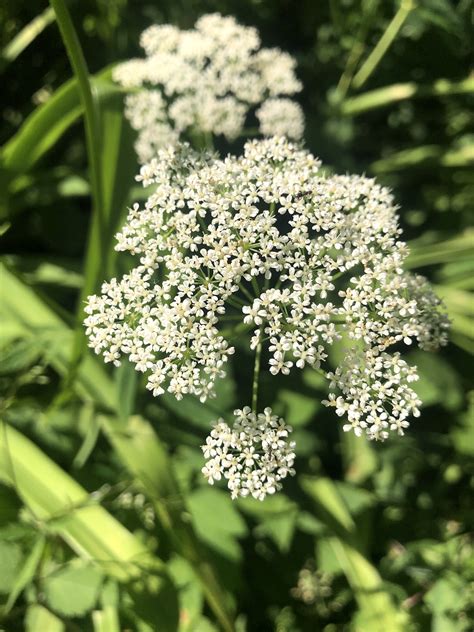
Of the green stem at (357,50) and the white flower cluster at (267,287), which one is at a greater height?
the green stem at (357,50)

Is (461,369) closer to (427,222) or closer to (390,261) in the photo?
(427,222)

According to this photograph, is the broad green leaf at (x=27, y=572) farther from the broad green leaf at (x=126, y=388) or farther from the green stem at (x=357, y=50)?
the green stem at (x=357, y=50)

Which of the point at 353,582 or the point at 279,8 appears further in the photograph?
the point at 279,8

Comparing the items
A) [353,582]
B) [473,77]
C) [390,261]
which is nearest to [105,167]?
[390,261]

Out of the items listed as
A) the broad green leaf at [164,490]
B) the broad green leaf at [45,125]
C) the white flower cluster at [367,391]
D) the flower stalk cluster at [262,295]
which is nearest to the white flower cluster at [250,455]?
the flower stalk cluster at [262,295]

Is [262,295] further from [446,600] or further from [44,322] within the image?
[446,600]
